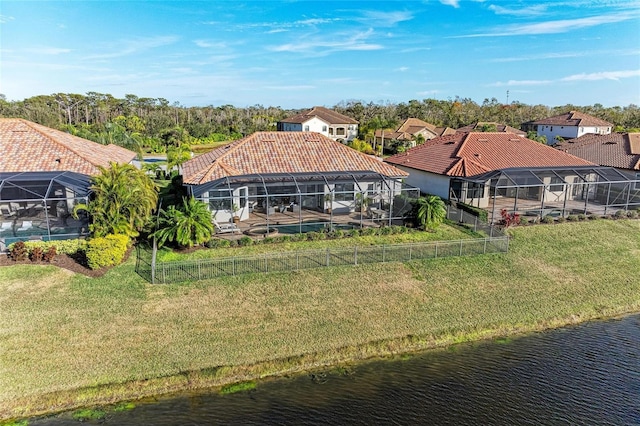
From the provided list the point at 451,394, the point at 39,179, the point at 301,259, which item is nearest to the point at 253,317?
the point at 301,259

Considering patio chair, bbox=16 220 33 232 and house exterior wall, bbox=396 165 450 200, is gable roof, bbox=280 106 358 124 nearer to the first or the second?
house exterior wall, bbox=396 165 450 200

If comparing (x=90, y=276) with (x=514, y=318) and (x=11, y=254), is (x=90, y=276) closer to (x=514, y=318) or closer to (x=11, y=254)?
(x=11, y=254)

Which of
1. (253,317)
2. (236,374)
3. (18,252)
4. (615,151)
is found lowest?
(236,374)

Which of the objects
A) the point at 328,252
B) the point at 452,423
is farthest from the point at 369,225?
the point at 452,423

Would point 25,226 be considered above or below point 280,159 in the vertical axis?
below

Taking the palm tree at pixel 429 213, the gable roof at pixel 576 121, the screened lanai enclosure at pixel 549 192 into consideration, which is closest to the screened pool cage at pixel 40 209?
the palm tree at pixel 429 213

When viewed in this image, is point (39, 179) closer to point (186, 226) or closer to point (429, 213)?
point (186, 226)

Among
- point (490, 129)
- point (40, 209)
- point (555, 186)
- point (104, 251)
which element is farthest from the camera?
point (490, 129)
